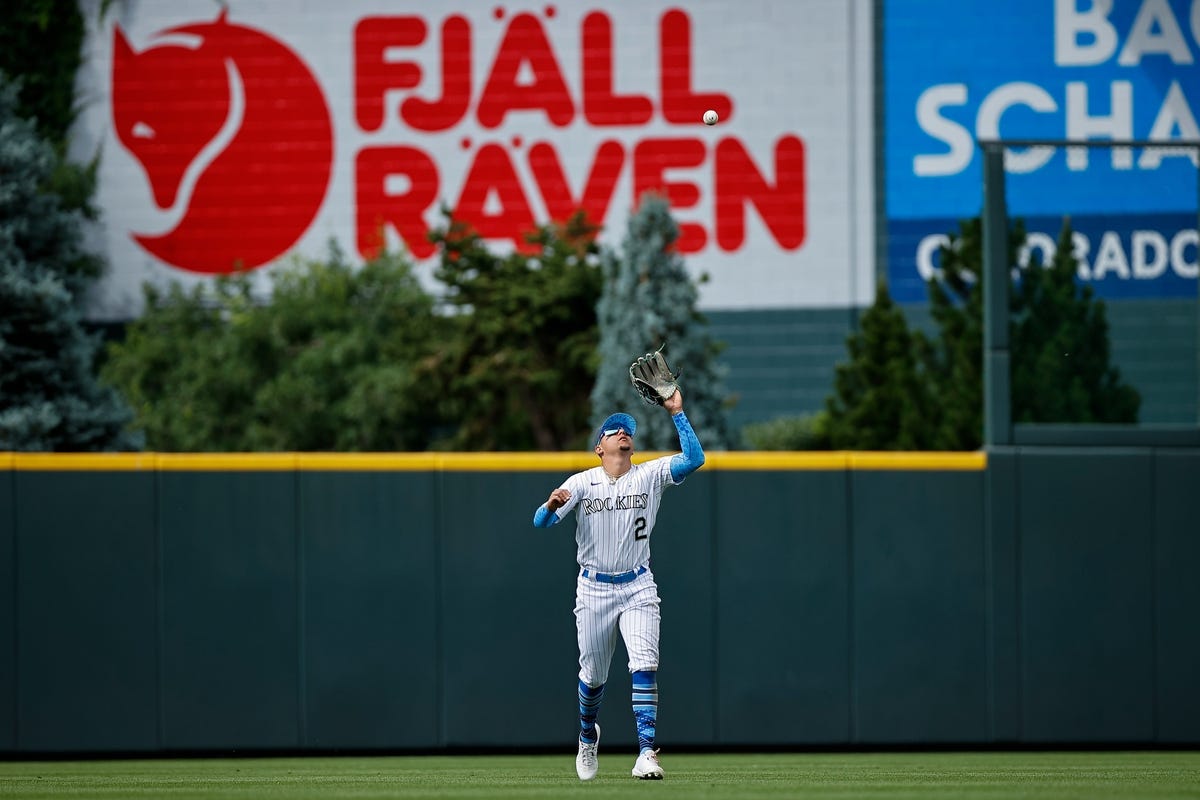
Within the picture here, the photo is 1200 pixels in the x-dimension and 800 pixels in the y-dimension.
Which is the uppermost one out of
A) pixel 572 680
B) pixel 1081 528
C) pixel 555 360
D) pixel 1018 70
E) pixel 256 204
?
pixel 1018 70

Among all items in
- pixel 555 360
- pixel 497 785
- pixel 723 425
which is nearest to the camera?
pixel 497 785

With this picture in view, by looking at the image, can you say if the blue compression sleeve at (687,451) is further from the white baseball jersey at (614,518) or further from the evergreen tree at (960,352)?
the evergreen tree at (960,352)

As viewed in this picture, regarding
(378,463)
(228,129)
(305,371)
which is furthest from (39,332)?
(378,463)

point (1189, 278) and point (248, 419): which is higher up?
point (1189, 278)

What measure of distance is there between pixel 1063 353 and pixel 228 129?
1191cm

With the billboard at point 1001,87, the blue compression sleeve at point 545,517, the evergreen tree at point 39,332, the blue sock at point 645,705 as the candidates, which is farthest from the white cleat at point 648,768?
the billboard at point 1001,87

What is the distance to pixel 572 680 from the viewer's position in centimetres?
955

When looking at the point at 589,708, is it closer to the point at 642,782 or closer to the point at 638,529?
the point at 642,782

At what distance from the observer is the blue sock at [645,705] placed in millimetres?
6957

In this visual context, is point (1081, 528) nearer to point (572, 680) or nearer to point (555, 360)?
point (572, 680)

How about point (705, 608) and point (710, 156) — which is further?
point (710, 156)

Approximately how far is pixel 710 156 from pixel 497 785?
12.4 metres

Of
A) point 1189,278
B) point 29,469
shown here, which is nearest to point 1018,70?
point 1189,278

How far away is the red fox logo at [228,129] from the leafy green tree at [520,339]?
251 cm
